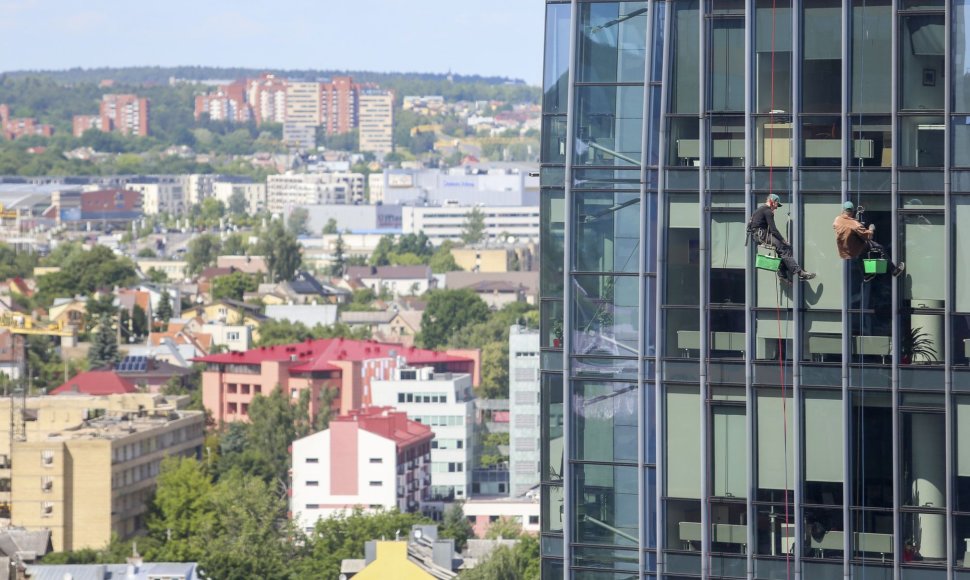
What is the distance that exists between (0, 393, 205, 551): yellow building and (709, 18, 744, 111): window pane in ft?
248

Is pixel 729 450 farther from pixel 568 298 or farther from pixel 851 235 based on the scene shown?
pixel 851 235

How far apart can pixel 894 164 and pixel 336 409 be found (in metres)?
122

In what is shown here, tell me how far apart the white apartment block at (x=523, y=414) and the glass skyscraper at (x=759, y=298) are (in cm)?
9021

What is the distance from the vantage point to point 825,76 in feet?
78.2

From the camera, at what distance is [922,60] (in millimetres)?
23594

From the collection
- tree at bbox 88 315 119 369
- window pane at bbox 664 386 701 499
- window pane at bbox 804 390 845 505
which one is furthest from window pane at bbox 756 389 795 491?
tree at bbox 88 315 119 369

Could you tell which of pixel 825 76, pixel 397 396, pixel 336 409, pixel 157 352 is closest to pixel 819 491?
pixel 825 76

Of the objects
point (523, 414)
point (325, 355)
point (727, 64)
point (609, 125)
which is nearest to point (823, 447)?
point (727, 64)

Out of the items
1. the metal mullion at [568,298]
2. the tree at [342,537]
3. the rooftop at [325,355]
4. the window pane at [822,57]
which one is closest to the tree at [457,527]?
the tree at [342,537]

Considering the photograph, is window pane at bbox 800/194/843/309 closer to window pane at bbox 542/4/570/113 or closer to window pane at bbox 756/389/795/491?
window pane at bbox 756/389/795/491

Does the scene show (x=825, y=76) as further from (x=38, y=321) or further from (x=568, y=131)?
(x=38, y=321)

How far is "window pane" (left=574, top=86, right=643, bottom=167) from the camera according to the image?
24.9m

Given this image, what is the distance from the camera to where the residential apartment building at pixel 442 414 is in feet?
399

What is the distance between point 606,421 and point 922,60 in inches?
185
